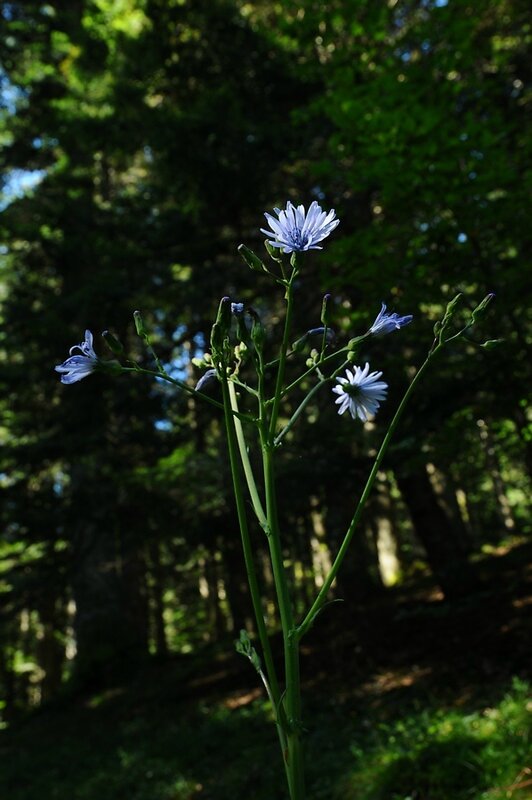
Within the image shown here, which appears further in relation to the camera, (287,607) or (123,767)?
(123,767)

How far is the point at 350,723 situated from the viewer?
614cm

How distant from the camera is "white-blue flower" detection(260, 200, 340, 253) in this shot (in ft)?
3.59

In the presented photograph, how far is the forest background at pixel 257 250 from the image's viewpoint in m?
4.82

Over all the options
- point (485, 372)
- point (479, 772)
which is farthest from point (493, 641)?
point (485, 372)

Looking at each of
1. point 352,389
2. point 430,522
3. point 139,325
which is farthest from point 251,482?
point 430,522

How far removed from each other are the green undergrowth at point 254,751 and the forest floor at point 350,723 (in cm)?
1

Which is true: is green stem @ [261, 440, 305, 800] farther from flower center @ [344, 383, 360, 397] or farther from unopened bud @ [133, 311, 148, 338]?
unopened bud @ [133, 311, 148, 338]

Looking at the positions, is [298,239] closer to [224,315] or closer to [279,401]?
[224,315]

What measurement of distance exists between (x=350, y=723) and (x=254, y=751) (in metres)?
0.95

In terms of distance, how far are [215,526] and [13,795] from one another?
139 inches

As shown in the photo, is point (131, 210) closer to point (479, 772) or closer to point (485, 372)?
point (485, 372)

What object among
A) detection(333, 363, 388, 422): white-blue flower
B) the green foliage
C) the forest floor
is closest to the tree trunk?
the forest floor

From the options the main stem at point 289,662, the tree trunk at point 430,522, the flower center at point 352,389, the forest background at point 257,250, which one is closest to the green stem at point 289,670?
the main stem at point 289,662

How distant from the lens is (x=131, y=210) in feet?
29.8
